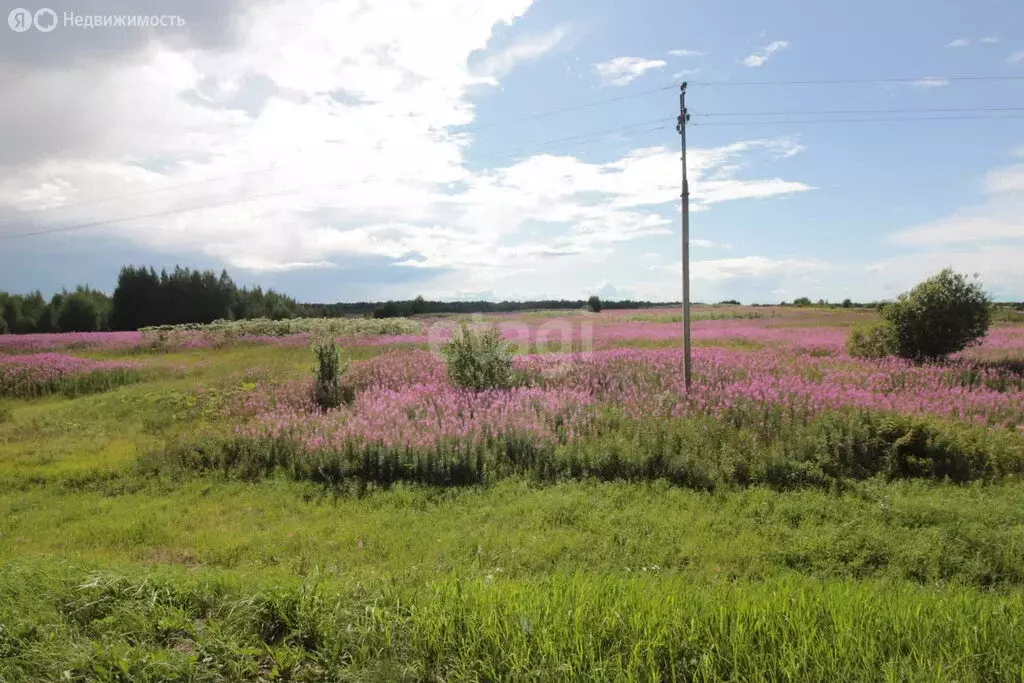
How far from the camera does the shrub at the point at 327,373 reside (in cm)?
1557

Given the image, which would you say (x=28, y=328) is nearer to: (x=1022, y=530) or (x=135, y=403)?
(x=135, y=403)

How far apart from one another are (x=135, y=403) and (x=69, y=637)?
1458 centimetres

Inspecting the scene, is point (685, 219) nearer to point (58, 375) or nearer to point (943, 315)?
point (943, 315)

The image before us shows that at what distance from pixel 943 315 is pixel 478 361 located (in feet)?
52.3

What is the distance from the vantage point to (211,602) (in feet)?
16.5

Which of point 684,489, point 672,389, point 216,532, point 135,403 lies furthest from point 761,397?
point 135,403

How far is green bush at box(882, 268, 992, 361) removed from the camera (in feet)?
61.8

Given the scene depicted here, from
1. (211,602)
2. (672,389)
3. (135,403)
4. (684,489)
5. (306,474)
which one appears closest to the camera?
(211,602)

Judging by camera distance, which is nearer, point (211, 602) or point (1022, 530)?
point (211, 602)

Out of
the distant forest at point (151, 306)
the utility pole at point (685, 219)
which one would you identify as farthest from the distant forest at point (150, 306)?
the utility pole at point (685, 219)

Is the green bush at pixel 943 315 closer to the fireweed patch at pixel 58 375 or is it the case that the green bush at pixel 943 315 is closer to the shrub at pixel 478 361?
the shrub at pixel 478 361

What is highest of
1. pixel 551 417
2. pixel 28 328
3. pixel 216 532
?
pixel 28 328

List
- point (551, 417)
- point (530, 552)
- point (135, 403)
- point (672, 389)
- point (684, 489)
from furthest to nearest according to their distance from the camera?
point (135, 403) < point (672, 389) < point (551, 417) < point (684, 489) < point (530, 552)

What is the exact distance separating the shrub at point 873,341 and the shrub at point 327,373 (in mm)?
18136
